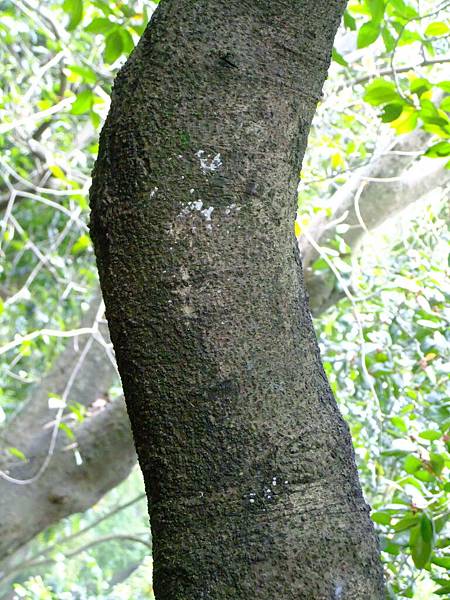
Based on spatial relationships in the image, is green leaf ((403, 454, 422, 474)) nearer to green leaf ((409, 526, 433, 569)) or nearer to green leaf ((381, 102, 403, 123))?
green leaf ((409, 526, 433, 569))

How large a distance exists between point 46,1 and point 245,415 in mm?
3302

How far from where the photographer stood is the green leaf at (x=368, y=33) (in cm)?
125

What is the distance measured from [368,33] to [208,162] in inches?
31.1

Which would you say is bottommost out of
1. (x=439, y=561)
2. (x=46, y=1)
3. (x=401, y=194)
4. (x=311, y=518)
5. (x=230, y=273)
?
(x=439, y=561)

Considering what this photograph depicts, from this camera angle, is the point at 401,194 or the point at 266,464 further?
the point at 401,194

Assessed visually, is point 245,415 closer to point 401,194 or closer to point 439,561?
point 439,561

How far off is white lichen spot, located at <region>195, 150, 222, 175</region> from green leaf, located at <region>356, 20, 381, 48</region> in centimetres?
75

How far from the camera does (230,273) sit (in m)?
0.56

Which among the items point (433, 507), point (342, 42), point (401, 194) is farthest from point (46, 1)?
point (433, 507)

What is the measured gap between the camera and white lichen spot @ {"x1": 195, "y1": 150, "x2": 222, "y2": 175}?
1.90ft

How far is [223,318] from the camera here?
1.82ft

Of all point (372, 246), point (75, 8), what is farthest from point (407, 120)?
point (372, 246)

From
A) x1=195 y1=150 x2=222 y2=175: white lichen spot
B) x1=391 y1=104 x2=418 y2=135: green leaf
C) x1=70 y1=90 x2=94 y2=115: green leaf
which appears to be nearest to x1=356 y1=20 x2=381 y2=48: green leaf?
x1=391 y1=104 x2=418 y2=135: green leaf

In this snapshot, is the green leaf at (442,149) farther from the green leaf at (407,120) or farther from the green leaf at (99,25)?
the green leaf at (99,25)
